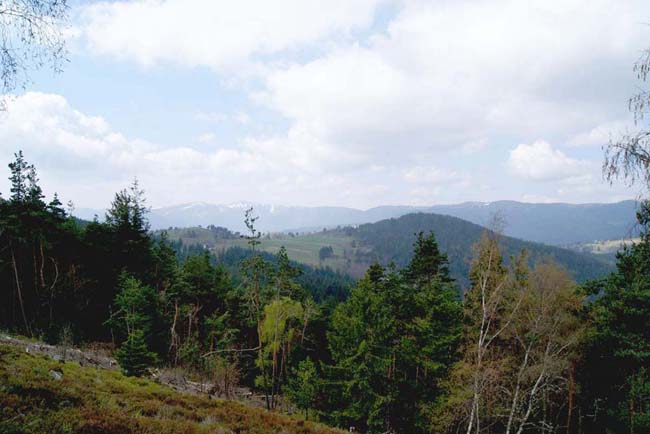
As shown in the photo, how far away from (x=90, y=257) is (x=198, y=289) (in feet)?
34.4

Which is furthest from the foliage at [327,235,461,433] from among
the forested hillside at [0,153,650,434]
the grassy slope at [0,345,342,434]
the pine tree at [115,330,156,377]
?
the pine tree at [115,330,156,377]

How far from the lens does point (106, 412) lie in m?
8.02

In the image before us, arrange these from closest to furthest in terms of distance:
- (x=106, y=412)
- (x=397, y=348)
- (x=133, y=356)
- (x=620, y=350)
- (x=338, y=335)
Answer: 1. (x=106, y=412)
2. (x=133, y=356)
3. (x=620, y=350)
4. (x=397, y=348)
5. (x=338, y=335)

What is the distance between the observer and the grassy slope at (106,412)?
22.2 feet

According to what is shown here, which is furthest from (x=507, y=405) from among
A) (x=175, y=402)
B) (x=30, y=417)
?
(x=30, y=417)

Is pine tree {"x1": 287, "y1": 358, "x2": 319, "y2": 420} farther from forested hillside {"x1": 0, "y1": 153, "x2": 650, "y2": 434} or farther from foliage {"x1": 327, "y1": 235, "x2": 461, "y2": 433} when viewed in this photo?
foliage {"x1": 327, "y1": 235, "x2": 461, "y2": 433}

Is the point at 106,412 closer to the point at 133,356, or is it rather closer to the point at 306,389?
the point at 133,356

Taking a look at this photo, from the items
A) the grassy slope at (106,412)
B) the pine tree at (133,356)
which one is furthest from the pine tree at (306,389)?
the grassy slope at (106,412)

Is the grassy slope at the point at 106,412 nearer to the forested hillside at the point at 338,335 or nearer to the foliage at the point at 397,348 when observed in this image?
the forested hillside at the point at 338,335

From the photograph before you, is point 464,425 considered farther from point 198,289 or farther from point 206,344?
point 198,289

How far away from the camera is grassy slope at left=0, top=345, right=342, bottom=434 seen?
676 cm

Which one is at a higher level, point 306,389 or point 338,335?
point 338,335

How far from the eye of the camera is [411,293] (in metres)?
27.7

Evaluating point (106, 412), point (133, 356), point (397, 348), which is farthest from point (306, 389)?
point (106, 412)
